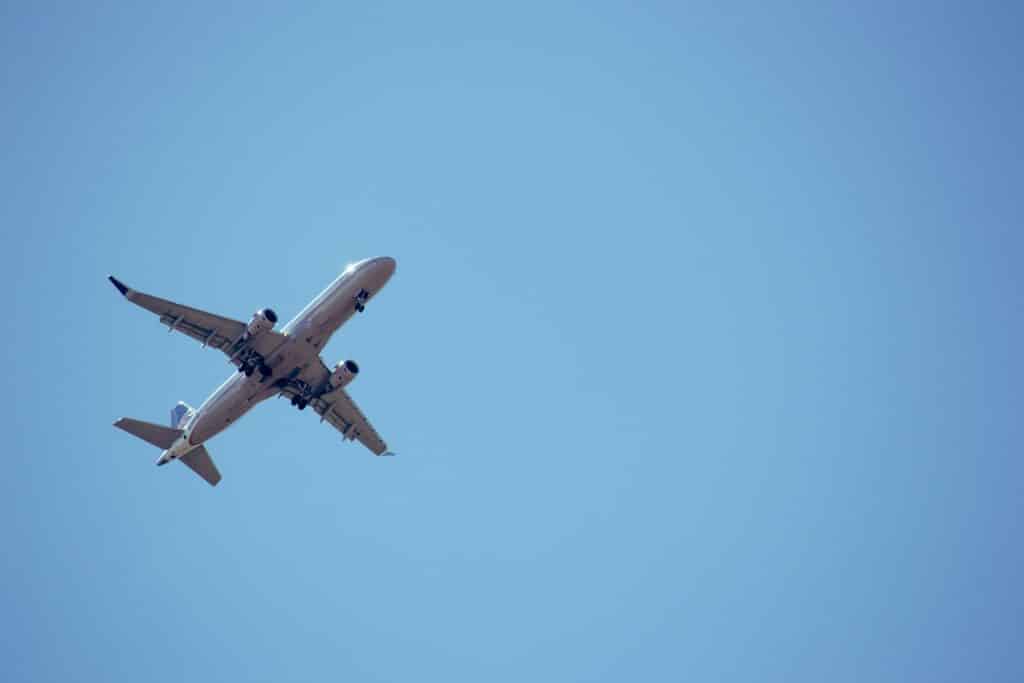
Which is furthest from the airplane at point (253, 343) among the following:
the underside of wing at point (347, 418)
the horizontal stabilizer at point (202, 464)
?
the underside of wing at point (347, 418)

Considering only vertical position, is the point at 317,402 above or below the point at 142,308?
above

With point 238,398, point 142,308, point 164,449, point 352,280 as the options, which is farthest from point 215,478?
point 352,280

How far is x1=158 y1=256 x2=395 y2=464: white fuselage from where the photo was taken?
6253 cm

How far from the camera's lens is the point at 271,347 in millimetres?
63375

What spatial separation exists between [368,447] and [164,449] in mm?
14488

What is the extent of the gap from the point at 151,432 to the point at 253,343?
1024cm

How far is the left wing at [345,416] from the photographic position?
70562mm

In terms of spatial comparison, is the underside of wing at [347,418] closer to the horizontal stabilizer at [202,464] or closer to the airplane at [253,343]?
the airplane at [253,343]

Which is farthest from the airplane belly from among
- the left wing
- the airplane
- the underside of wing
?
the underside of wing

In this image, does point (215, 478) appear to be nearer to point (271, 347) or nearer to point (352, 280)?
point (271, 347)

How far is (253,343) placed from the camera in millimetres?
63094

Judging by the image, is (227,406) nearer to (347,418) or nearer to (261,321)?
(261,321)

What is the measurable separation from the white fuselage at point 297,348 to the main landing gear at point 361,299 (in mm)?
144

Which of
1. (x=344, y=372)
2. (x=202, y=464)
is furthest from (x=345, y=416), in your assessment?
(x=202, y=464)
